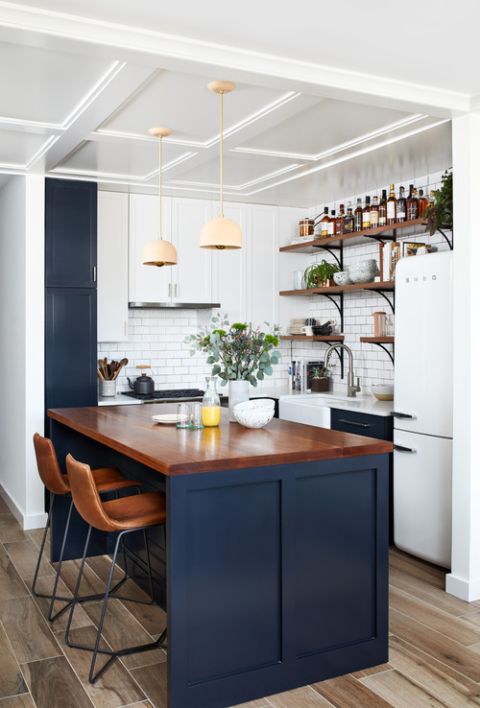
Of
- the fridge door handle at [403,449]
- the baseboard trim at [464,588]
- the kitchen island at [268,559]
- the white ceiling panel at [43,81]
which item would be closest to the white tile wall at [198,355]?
the fridge door handle at [403,449]

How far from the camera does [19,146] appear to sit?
441 cm

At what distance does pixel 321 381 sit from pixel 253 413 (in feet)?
8.66

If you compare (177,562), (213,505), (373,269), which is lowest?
(177,562)

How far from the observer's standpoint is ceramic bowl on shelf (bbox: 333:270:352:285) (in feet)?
18.4

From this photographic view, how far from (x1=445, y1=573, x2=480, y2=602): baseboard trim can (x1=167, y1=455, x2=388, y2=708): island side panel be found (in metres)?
0.92

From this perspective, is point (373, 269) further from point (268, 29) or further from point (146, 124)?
point (268, 29)

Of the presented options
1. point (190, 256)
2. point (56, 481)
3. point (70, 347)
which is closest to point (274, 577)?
point (56, 481)

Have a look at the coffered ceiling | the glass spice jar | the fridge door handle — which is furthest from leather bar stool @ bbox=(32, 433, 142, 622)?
the glass spice jar

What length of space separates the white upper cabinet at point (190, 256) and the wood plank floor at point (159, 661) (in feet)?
8.82

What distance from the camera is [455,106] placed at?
3.60 m

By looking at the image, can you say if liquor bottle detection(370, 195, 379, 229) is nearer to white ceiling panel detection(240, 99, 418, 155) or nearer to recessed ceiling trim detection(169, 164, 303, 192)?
recessed ceiling trim detection(169, 164, 303, 192)

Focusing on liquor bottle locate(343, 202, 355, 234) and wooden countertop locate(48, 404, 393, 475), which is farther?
liquor bottle locate(343, 202, 355, 234)

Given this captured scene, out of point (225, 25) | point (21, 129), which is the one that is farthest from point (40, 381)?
point (225, 25)

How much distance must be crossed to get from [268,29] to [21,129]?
1.90 metres
